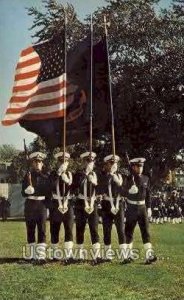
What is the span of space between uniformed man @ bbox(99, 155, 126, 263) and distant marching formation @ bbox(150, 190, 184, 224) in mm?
9858

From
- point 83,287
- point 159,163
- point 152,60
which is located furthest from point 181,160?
point 83,287

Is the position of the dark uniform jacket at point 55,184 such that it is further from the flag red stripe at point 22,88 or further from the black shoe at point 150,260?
the black shoe at point 150,260

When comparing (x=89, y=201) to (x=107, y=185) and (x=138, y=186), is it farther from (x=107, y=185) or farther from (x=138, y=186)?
(x=138, y=186)

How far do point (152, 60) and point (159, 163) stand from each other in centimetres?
220

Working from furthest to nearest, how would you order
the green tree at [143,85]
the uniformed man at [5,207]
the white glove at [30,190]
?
the uniformed man at [5,207], the green tree at [143,85], the white glove at [30,190]

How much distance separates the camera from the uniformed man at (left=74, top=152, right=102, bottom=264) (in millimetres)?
7617

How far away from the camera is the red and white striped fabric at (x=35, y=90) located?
8.01 m

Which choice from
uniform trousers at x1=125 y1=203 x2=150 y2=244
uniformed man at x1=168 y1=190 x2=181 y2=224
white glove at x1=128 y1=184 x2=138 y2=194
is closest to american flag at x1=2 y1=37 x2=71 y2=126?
white glove at x1=128 y1=184 x2=138 y2=194

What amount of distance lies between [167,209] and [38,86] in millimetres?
10966

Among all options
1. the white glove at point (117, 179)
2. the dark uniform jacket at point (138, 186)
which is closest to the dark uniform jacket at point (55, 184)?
the white glove at point (117, 179)

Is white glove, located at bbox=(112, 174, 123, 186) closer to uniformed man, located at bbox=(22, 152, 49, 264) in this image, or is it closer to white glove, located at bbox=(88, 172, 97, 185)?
white glove, located at bbox=(88, 172, 97, 185)

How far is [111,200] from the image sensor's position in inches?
302

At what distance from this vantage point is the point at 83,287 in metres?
6.10

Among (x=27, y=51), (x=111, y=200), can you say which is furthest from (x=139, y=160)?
(x=27, y=51)
